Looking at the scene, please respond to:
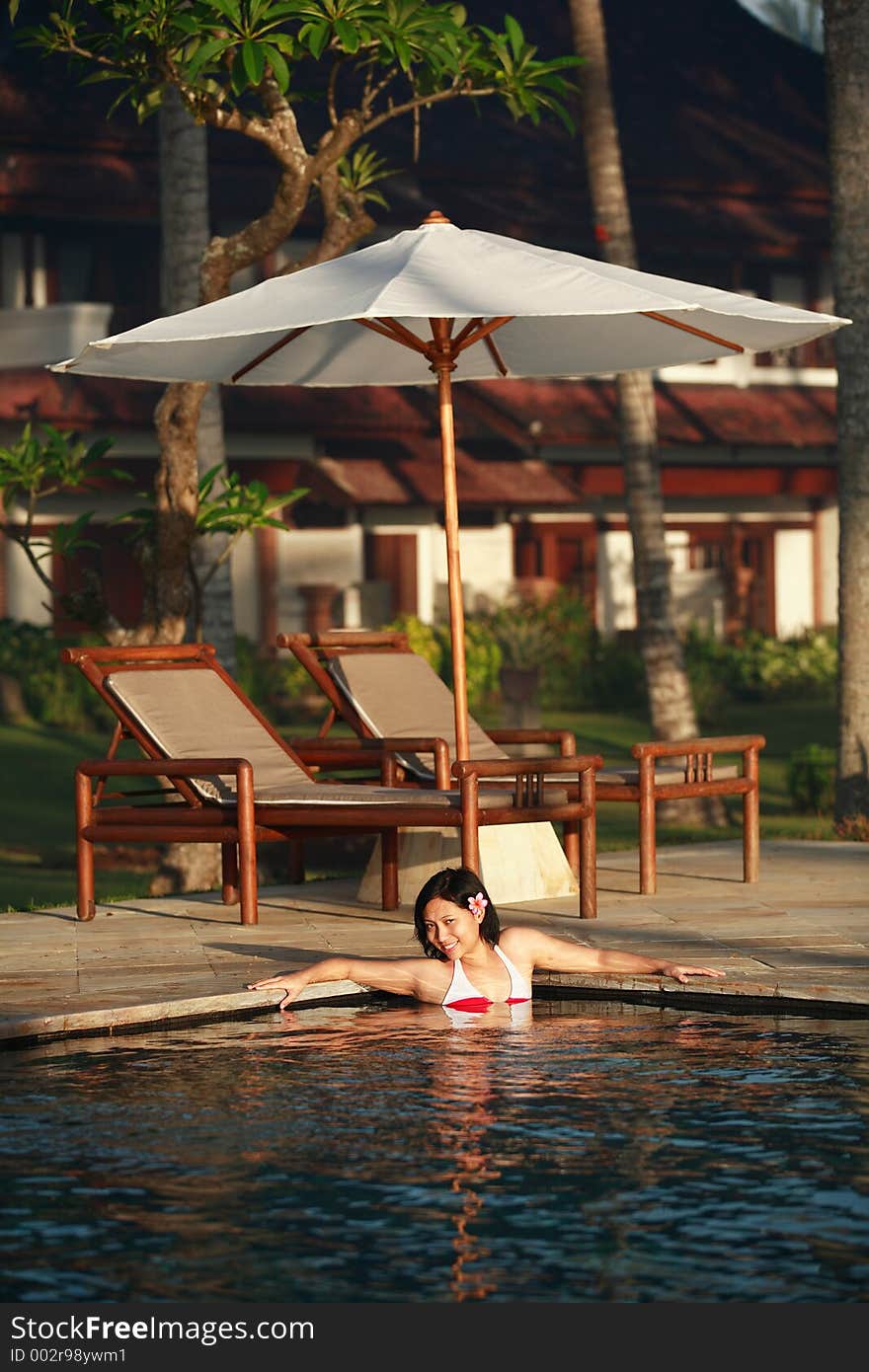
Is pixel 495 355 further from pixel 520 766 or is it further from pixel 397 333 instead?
pixel 520 766

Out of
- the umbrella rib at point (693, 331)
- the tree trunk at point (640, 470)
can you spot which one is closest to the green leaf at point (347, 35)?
the umbrella rib at point (693, 331)

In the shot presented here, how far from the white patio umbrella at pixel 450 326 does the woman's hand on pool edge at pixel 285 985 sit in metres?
2.61

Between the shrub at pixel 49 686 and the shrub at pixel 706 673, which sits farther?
the shrub at pixel 706 673

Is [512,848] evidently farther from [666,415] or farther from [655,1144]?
[666,415]

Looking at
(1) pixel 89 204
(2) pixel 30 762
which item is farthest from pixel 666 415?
(2) pixel 30 762

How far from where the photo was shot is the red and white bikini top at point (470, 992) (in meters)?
8.45

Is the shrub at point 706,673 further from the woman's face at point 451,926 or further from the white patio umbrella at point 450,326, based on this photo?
the woman's face at point 451,926

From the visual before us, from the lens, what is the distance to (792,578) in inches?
1438

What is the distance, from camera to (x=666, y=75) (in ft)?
129

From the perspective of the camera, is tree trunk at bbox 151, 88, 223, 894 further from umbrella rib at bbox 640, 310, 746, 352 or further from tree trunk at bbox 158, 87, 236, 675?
umbrella rib at bbox 640, 310, 746, 352

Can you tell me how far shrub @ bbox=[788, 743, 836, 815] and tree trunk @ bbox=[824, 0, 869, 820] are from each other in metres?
2.71

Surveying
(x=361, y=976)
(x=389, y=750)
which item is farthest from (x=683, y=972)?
(x=389, y=750)

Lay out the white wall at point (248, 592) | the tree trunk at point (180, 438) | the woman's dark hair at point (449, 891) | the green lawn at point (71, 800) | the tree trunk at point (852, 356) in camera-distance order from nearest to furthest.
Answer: the woman's dark hair at point (449, 891)
the tree trunk at point (180, 438)
the tree trunk at point (852, 356)
the green lawn at point (71, 800)
the white wall at point (248, 592)

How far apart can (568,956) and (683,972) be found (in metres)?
0.47
